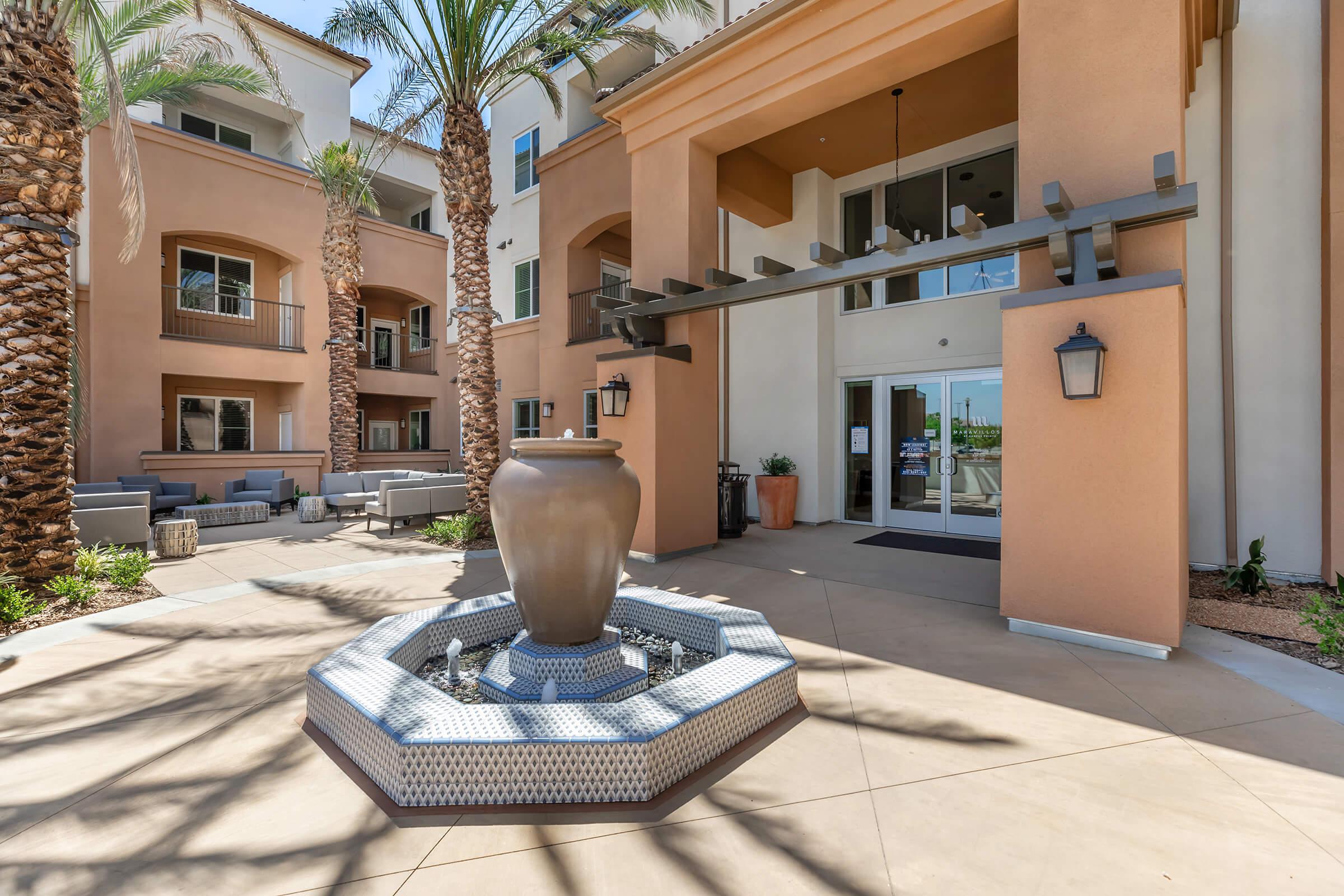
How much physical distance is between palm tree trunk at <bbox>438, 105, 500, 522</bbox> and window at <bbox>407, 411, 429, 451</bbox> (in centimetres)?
1161

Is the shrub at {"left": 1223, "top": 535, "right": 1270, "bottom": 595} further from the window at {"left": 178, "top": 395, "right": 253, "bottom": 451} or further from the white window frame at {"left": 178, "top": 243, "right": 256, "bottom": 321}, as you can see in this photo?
the white window frame at {"left": 178, "top": 243, "right": 256, "bottom": 321}

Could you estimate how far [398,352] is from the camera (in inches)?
810

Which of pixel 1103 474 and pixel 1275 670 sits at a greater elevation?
pixel 1103 474

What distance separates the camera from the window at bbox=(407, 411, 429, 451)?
20.7m

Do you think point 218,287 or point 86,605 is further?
point 218,287

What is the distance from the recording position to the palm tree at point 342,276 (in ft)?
50.1

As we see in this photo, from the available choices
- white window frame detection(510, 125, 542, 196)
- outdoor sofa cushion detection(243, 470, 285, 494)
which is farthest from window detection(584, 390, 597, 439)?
outdoor sofa cushion detection(243, 470, 285, 494)

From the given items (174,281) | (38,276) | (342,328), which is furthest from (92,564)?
(174,281)

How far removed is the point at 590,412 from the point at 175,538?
25.2ft

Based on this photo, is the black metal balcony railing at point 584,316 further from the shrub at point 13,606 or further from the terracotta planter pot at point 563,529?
the terracotta planter pot at point 563,529

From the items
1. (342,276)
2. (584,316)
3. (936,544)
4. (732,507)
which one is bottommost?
(936,544)

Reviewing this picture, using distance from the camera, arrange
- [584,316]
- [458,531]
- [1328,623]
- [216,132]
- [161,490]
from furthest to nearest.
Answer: [216,132]
[584,316]
[161,490]
[458,531]
[1328,623]

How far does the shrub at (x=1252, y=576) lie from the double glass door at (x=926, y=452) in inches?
132

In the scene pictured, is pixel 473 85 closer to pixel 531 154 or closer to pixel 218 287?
pixel 531 154
